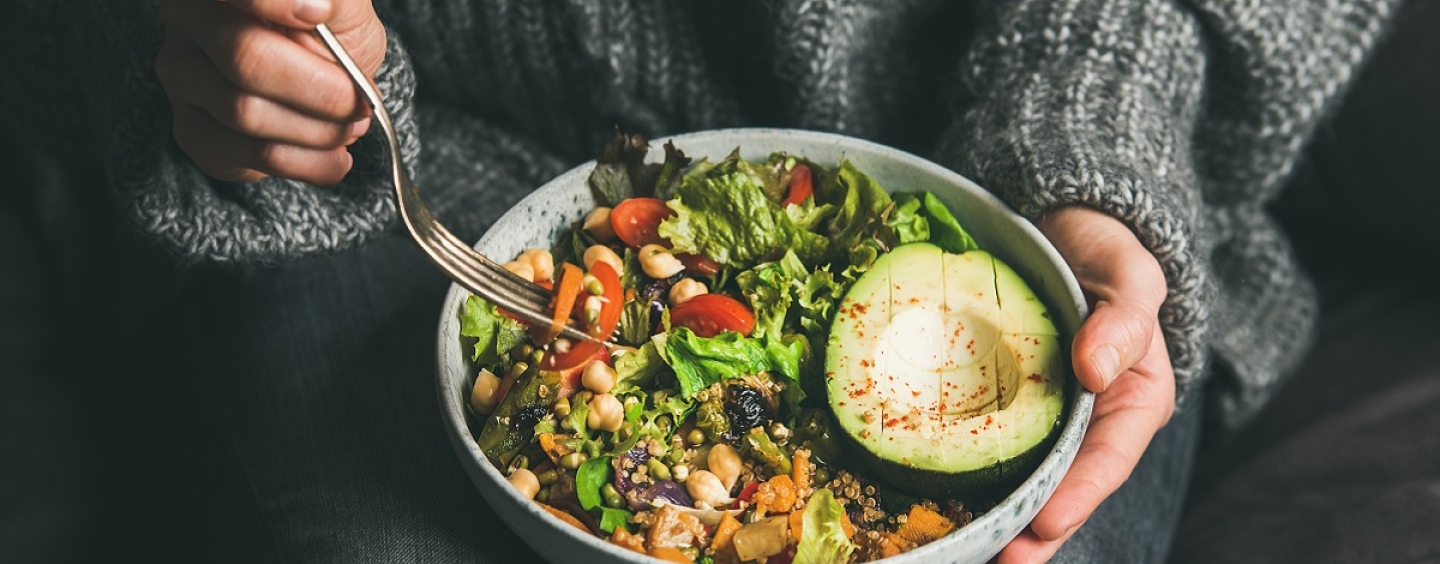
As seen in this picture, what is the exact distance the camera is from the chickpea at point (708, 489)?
1045mm

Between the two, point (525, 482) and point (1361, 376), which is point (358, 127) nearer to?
point (525, 482)

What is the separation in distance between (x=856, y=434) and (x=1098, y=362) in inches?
8.4

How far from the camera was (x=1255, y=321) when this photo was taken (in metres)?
1.65

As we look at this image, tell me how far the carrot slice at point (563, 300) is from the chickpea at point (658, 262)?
8 cm

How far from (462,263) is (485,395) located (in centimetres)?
12

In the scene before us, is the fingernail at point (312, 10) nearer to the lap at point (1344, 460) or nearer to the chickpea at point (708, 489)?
the chickpea at point (708, 489)

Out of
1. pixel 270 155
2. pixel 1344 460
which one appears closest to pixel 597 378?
pixel 270 155

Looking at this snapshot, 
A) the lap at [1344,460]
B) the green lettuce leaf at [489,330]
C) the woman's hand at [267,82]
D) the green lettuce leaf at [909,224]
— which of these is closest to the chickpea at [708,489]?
the green lettuce leaf at [489,330]

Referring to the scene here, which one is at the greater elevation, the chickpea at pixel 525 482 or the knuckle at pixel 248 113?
the knuckle at pixel 248 113

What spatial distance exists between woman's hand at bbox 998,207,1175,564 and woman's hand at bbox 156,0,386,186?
2.21ft

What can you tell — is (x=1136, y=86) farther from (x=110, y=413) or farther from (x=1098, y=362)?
(x=110, y=413)

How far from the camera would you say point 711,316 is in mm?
1146

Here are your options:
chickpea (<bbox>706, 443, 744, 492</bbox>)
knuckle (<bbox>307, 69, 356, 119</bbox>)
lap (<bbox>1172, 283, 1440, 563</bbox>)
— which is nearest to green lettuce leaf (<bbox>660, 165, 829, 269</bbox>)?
chickpea (<bbox>706, 443, 744, 492</bbox>)

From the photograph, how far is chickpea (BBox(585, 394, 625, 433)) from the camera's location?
1.06 m
